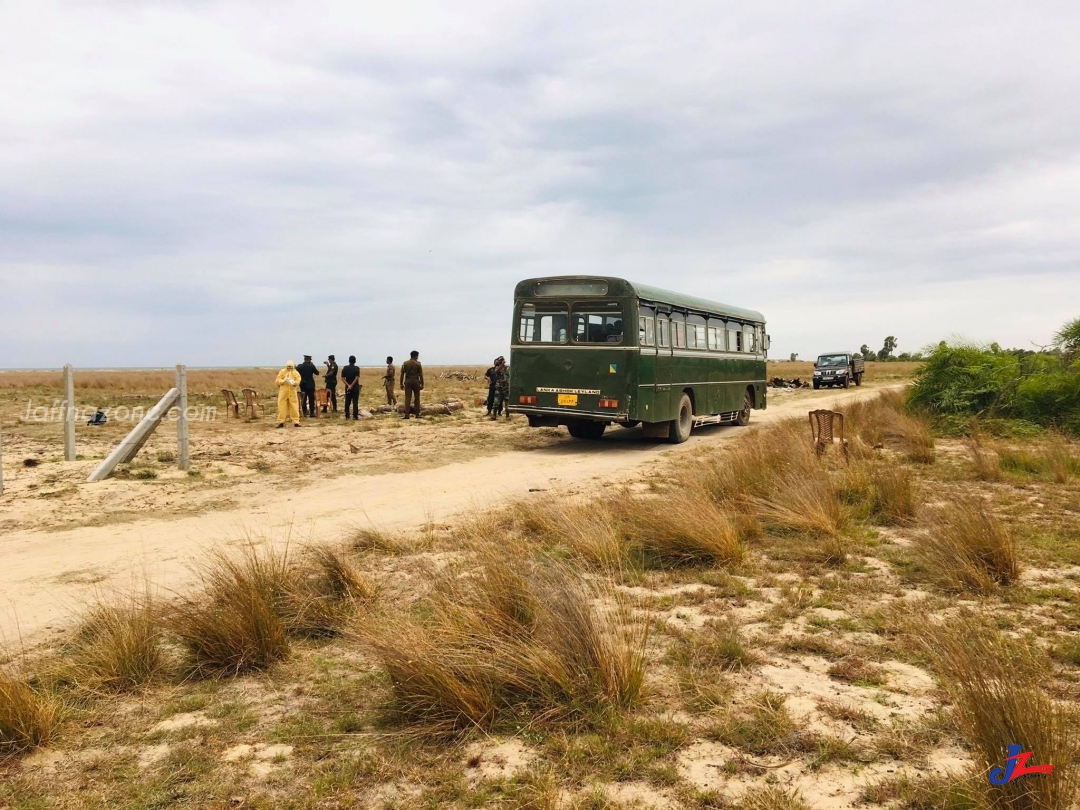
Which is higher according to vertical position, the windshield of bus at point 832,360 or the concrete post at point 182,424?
the windshield of bus at point 832,360

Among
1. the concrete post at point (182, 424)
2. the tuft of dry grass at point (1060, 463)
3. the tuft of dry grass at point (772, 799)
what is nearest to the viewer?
the tuft of dry grass at point (772, 799)

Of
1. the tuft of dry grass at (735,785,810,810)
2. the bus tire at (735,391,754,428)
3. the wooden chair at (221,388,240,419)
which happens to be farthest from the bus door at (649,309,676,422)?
the wooden chair at (221,388,240,419)

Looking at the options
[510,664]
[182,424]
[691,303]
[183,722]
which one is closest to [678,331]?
[691,303]

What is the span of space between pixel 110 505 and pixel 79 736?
683 cm

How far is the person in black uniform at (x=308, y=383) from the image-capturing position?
21797mm

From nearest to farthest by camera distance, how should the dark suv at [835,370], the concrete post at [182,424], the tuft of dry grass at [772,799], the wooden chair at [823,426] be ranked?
1. the tuft of dry grass at [772,799]
2. the wooden chair at [823,426]
3. the concrete post at [182,424]
4. the dark suv at [835,370]

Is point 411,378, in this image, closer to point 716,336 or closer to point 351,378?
point 351,378

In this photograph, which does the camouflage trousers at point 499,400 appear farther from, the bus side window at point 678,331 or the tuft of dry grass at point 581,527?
the tuft of dry grass at point 581,527

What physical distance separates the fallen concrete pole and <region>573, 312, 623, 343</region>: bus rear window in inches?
282

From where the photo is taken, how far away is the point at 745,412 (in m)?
21.4

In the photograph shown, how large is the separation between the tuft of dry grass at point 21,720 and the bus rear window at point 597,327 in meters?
11.9

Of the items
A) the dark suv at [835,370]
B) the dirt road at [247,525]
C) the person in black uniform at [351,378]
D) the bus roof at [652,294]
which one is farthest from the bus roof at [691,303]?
the dark suv at [835,370]

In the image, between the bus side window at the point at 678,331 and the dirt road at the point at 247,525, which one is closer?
the dirt road at the point at 247,525

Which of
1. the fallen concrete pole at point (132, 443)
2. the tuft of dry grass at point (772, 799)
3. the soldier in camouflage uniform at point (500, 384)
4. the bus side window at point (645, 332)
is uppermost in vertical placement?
the bus side window at point (645, 332)
